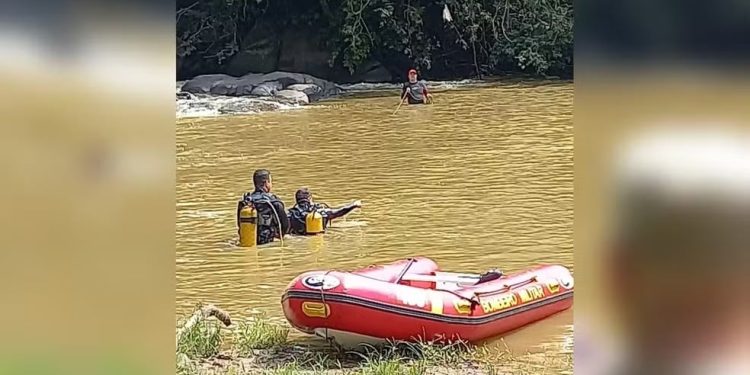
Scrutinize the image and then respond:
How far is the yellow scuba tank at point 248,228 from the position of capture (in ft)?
13.2

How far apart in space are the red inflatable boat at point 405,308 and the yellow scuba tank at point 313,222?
1407mm

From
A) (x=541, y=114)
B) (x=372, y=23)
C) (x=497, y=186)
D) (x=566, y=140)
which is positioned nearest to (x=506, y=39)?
(x=372, y=23)

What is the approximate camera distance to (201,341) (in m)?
2.44

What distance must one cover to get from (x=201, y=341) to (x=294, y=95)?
6788 mm

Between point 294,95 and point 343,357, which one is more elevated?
point 294,95

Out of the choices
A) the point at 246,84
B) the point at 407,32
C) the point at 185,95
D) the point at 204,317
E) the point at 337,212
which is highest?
the point at 407,32

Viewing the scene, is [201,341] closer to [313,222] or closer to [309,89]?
[313,222]

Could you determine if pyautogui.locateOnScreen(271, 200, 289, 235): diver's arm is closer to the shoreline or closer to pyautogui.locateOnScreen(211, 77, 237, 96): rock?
the shoreline

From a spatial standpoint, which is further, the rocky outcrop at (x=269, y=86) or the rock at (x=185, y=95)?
the rocky outcrop at (x=269, y=86)

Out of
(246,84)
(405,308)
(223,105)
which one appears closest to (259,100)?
(223,105)

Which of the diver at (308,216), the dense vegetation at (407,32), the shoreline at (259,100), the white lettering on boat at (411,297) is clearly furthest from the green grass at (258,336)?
the dense vegetation at (407,32)

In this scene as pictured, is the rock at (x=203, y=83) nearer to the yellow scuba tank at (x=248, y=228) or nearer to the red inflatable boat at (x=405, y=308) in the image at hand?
the yellow scuba tank at (x=248, y=228)
